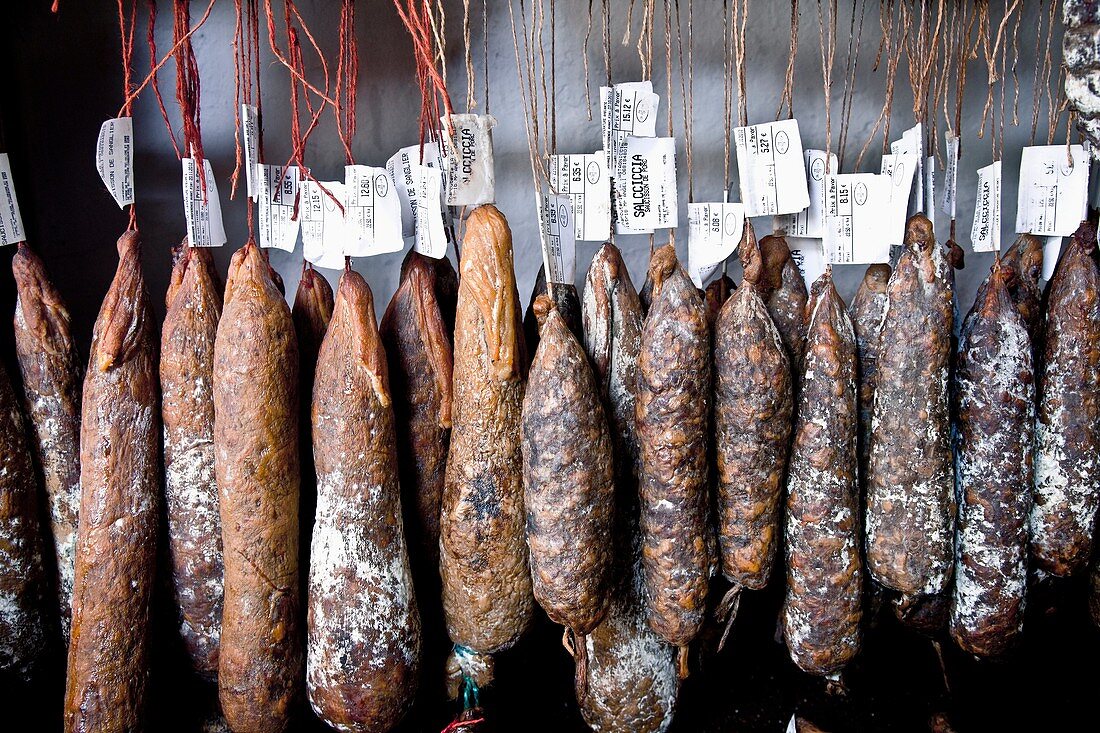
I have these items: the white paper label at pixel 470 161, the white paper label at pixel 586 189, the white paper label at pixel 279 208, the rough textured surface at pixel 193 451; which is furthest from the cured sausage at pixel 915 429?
the rough textured surface at pixel 193 451

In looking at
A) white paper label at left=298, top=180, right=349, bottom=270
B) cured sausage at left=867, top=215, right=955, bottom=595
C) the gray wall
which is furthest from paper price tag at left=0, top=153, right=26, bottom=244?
cured sausage at left=867, top=215, right=955, bottom=595

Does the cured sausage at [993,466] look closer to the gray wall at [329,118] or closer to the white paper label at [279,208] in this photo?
the gray wall at [329,118]

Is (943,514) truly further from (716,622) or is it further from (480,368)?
(480,368)

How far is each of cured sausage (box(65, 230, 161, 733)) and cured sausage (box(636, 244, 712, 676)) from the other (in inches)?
48.1

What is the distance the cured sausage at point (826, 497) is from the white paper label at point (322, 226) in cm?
119

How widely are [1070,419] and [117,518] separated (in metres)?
2.39

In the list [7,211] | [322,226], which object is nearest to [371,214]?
[322,226]

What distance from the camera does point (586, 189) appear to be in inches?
75.1

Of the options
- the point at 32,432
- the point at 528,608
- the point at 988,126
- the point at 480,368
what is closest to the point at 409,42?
the point at 480,368

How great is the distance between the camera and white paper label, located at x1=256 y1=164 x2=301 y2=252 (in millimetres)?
1887

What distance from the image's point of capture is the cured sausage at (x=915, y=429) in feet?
5.65

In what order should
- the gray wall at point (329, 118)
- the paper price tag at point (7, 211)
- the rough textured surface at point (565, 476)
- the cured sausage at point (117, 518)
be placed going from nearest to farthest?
the rough textured surface at point (565, 476) → the cured sausage at point (117, 518) → the paper price tag at point (7, 211) → the gray wall at point (329, 118)

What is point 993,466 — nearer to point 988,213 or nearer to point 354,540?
point 988,213

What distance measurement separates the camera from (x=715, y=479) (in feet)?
5.99
